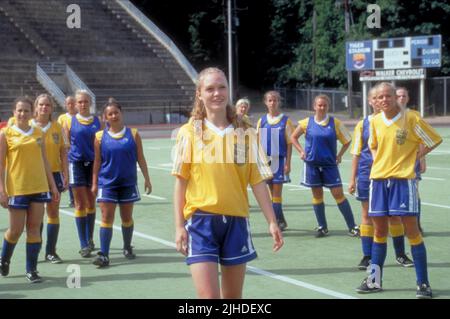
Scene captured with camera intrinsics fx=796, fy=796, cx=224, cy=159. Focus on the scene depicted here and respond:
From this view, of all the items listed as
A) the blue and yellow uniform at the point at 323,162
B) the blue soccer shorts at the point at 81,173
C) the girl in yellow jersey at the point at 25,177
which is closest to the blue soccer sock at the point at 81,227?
the blue soccer shorts at the point at 81,173

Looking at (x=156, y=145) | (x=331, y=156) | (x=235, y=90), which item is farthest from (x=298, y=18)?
(x=331, y=156)

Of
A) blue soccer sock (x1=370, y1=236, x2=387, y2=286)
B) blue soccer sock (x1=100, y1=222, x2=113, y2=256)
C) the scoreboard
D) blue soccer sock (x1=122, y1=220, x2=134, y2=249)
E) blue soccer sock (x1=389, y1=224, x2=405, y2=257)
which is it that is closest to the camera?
blue soccer sock (x1=370, y1=236, x2=387, y2=286)

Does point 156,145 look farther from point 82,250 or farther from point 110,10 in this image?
point 110,10

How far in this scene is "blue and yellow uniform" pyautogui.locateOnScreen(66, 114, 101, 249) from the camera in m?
10.2

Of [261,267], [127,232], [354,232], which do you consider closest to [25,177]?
[127,232]

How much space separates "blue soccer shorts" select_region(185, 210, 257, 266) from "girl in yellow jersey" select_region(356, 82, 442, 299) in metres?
2.54

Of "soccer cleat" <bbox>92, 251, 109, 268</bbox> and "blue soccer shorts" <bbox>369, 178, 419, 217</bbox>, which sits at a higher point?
"blue soccer shorts" <bbox>369, 178, 419, 217</bbox>

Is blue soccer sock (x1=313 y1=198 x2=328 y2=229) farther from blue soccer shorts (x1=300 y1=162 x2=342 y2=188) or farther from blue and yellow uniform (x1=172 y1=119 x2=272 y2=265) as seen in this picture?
blue and yellow uniform (x1=172 y1=119 x2=272 y2=265)

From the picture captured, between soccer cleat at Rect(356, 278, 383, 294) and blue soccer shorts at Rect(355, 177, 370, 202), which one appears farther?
blue soccer shorts at Rect(355, 177, 370, 202)

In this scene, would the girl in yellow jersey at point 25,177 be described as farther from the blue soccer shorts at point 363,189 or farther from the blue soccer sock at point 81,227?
the blue soccer shorts at point 363,189

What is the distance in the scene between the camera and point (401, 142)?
25.0 feet

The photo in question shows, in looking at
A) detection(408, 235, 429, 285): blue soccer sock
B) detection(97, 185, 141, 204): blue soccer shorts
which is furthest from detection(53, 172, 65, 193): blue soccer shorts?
detection(408, 235, 429, 285): blue soccer sock

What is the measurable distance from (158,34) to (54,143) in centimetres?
4278

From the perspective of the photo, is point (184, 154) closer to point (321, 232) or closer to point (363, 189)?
point (363, 189)
